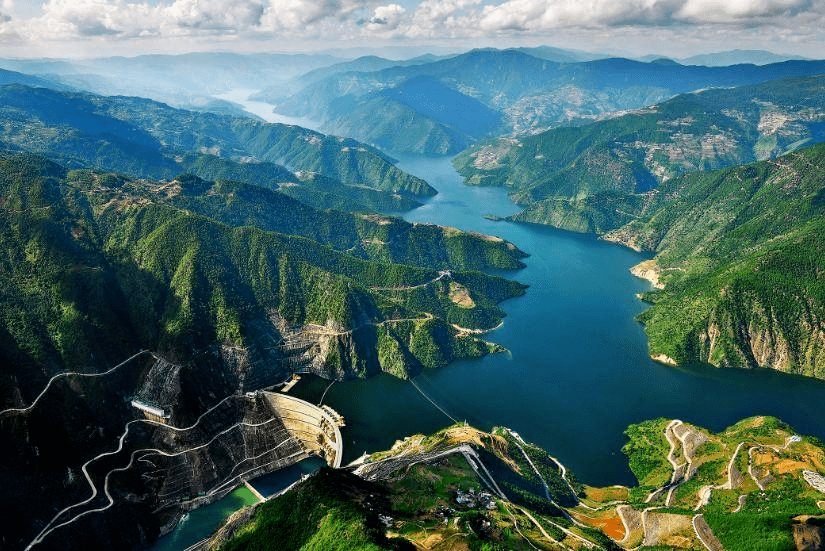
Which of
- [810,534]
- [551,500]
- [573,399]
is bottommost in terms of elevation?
[573,399]

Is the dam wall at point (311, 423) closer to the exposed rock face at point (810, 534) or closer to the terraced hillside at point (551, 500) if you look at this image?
the terraced hillside at point (551, 500)

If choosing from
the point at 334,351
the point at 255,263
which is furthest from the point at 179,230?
the point at 334,351

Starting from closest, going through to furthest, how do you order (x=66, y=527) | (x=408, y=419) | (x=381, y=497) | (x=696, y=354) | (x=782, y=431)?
(x=381, y=497)
(x=66, y=527)
(x=782, y=431)
(x=408, y=419)
(x=696, y=354)

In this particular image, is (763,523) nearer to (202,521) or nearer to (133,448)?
(202,521)

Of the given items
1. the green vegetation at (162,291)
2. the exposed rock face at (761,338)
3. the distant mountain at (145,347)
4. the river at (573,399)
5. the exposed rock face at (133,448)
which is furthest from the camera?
the exposed rock face at (761,338)

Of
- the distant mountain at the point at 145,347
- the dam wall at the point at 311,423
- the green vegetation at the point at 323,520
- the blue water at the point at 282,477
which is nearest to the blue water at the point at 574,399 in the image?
the dam wall at the point at 311,423

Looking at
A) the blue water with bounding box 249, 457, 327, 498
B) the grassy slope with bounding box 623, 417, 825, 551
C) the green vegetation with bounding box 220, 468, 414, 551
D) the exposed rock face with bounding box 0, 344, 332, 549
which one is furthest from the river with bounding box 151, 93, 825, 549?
the green vegetation with bounding box 220, 468, 414, 551

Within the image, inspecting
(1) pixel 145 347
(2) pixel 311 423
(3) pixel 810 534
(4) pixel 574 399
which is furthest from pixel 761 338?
(1) pixel 145 347

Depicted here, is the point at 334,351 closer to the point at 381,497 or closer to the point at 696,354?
the point at 381,497

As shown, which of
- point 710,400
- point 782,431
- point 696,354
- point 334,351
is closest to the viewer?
point 782,431

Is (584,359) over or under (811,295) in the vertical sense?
under

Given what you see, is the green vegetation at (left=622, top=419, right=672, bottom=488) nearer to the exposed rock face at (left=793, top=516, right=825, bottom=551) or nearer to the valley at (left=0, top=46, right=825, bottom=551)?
the valley at (left=0, top=46, right=825, bottom=551)
